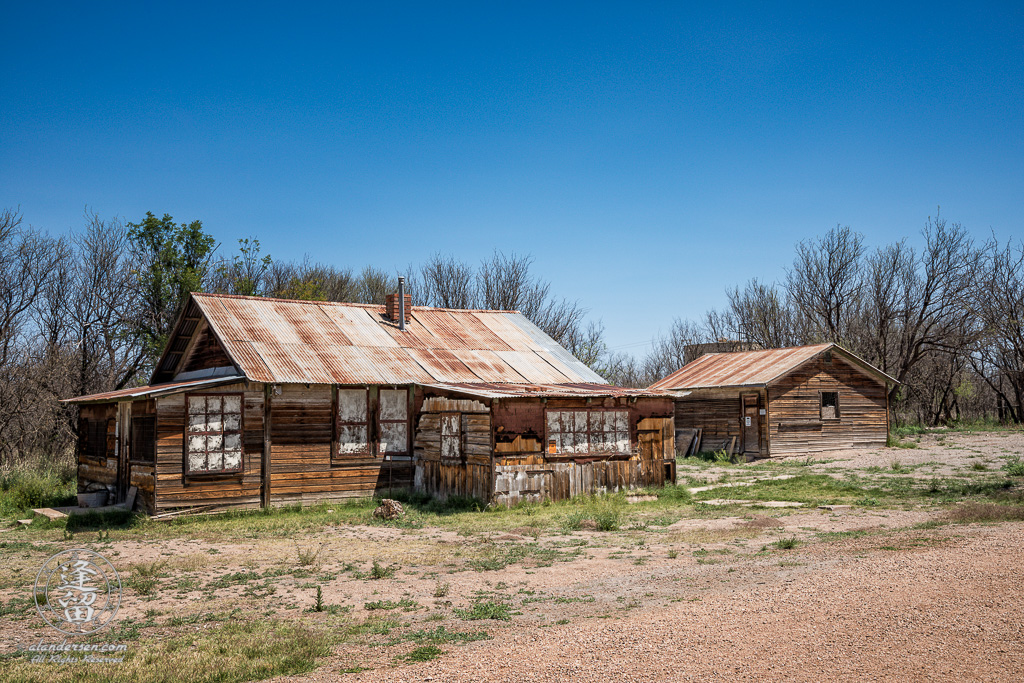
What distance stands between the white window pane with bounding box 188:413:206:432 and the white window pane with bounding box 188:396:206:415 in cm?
9

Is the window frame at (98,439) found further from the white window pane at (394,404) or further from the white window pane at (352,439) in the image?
the white window pane at (394,404)

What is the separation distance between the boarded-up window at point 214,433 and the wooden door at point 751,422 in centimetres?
1916

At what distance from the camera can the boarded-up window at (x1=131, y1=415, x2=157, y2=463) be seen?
17.2m

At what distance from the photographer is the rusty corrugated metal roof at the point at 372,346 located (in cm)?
1859

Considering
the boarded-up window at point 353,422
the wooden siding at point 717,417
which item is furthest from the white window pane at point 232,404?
the wooden siding at point 717,417

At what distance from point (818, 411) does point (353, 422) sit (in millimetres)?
19044

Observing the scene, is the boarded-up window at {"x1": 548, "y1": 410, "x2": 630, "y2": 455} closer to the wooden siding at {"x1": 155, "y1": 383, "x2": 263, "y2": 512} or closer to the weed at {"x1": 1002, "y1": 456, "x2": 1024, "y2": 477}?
the wooden siding at {"x1": 155, "y1": 383, "x2": 263, "y2": 512}

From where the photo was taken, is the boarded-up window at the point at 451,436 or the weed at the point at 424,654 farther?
the boarded-up window at the point at 451,436

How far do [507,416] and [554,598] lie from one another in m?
8.35

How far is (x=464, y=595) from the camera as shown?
9266 millimetres

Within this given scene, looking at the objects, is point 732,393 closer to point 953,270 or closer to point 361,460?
point 361,460

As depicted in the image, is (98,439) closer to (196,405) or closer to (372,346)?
(196,405)

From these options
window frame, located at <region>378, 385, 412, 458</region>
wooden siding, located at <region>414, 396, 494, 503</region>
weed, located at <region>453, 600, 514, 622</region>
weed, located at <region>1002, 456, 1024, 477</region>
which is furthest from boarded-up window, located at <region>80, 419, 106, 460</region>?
weed, located at <region>1002, 456, 1024, 477</region>

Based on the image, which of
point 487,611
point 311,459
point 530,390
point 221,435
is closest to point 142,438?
point 221,435
